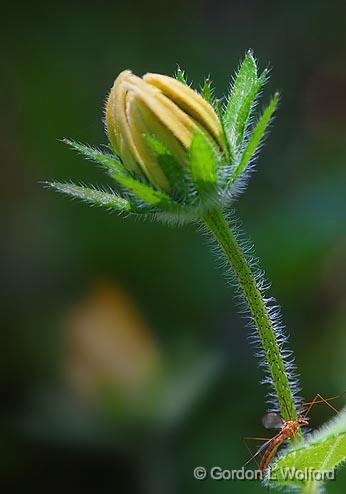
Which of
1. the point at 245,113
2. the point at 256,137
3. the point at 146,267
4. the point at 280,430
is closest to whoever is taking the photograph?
the point at 256,137

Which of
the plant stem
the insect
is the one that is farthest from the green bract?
the insect

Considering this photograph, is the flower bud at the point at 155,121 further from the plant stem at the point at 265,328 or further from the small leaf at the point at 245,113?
the plant stem at the point at 265,328

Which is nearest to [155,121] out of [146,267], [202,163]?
[202,163]

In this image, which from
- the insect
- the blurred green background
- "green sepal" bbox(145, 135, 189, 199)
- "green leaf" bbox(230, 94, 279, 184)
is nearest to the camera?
"green leaf" bbox(230, 94, 279, 184)

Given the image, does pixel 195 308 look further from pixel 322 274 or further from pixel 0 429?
pixel 0 429

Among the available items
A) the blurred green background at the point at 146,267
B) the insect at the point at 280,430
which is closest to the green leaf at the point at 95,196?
the insect at the point at 280,430

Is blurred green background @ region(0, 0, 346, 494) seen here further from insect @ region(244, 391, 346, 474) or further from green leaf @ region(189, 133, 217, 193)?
green leaf @ region(189, 133, 217, 193)

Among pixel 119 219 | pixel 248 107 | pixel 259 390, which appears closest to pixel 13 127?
pixel 119 219

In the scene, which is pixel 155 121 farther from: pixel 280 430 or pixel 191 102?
pixel 280 430
